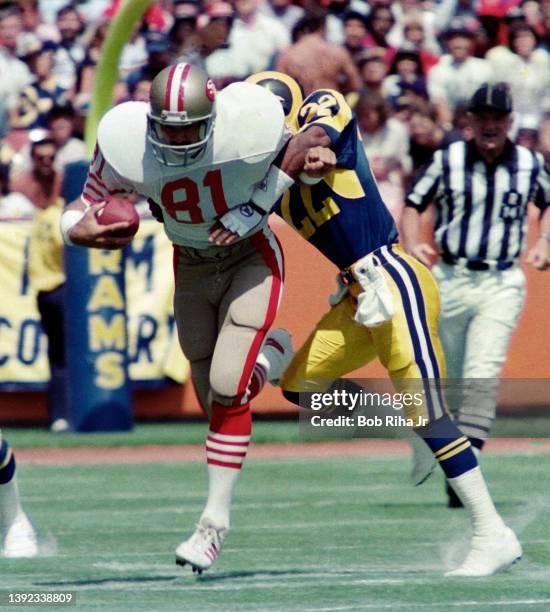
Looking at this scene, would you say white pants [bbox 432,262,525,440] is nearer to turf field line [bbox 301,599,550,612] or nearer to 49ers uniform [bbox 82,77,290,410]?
49ers uniform [bbox 82,77,290,410]

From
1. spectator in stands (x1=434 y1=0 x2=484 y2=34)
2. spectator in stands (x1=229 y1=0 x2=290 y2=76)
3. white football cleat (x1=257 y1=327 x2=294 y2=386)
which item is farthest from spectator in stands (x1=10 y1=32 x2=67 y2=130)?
white football cleat (x1=257 y1=327 x2=294 y2=386)

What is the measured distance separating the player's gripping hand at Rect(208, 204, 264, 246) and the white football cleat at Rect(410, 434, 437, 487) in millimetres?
1415

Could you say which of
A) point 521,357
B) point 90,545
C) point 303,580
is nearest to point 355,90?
point 521,357

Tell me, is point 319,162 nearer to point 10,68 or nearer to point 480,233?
point 480,233

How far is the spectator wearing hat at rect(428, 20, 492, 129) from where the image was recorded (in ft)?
38.8

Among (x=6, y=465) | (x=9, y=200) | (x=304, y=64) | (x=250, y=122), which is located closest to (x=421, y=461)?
(x=6, y=465)

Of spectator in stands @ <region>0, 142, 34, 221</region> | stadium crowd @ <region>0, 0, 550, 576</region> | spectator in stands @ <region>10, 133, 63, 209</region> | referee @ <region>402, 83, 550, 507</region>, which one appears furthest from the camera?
spectator in stands @ <region>0, 142, 34, 221</region>

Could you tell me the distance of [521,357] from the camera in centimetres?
1017

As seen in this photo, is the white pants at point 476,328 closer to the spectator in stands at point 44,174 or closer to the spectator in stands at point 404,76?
the spectator in stands at point 44,174

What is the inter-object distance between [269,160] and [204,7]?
7393 millimetres

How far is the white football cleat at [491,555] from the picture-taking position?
209 inches

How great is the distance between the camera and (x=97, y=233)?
5.07 meters

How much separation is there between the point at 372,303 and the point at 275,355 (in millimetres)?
540

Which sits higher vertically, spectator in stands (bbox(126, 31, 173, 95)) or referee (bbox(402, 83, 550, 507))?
referee (bbox(402, 83, 550, 507))
